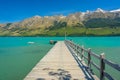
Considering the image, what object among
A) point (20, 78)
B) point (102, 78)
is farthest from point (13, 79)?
point (102, 78)

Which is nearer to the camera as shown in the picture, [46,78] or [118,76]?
[46,78]

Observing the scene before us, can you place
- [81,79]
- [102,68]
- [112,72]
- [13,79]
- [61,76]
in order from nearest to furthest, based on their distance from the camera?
[102,68] → [81,79] → [61,76] → [13,79] → [112,72]

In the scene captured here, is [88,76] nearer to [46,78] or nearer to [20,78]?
[46,78]

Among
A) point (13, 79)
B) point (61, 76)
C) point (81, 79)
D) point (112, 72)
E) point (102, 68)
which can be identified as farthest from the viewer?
point (112, 72)

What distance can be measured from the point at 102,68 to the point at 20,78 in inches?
399

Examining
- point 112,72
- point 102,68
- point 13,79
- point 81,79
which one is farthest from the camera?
point 112,72

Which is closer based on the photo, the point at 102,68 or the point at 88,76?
the point at 102,68

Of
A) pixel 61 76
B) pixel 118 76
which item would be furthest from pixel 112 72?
pixel 61 76

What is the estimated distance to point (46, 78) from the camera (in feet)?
34.8

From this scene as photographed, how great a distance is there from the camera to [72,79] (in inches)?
408

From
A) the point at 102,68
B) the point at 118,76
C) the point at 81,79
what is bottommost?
the point at 118,76

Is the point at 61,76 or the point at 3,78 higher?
the point at 61,76

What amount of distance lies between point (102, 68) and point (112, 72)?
11296 mm

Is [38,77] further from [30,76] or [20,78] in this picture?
[20,78]
